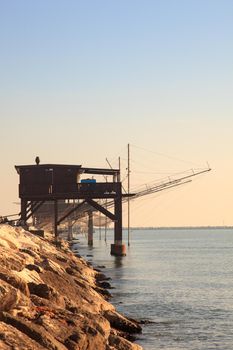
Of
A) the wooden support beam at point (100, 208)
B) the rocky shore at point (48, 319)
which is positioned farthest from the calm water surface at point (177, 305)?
the wooden support beam at point (100, 208)

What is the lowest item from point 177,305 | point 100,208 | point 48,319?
point 177,305

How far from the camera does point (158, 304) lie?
39938 mm

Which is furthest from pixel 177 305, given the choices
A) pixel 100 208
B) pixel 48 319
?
pixel 100 208

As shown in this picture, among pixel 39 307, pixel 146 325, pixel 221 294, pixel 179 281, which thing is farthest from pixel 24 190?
pixel 39 307

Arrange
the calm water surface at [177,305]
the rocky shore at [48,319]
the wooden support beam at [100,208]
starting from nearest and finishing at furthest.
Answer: the rocky shore at [48,319], the calm water surface at [177,305], the wooden support beam at [100,208]

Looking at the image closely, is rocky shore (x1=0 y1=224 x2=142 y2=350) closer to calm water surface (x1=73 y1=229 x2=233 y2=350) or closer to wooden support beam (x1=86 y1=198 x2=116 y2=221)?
calm water surface (x1=73 y1=229 x2=233 y2=350)

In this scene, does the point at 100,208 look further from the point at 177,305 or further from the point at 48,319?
the point at 48,319

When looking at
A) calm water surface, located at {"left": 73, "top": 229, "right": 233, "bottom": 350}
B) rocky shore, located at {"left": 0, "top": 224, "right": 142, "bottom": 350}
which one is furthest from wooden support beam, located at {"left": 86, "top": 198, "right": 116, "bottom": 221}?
rocky shore, located at {"left": 0, "top": 224, "right": 142, "bottom": 350}

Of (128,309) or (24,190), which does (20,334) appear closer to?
(128,309)

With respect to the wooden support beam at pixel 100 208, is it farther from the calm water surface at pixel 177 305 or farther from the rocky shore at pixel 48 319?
the rocky shore at pixel 48 319

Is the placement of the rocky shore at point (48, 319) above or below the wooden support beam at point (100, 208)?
below

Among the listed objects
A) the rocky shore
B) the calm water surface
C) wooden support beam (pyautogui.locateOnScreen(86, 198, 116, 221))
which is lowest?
the calm water surface

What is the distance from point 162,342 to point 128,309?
31.8ft

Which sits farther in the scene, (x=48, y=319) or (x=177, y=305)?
(x=177, y=305)
